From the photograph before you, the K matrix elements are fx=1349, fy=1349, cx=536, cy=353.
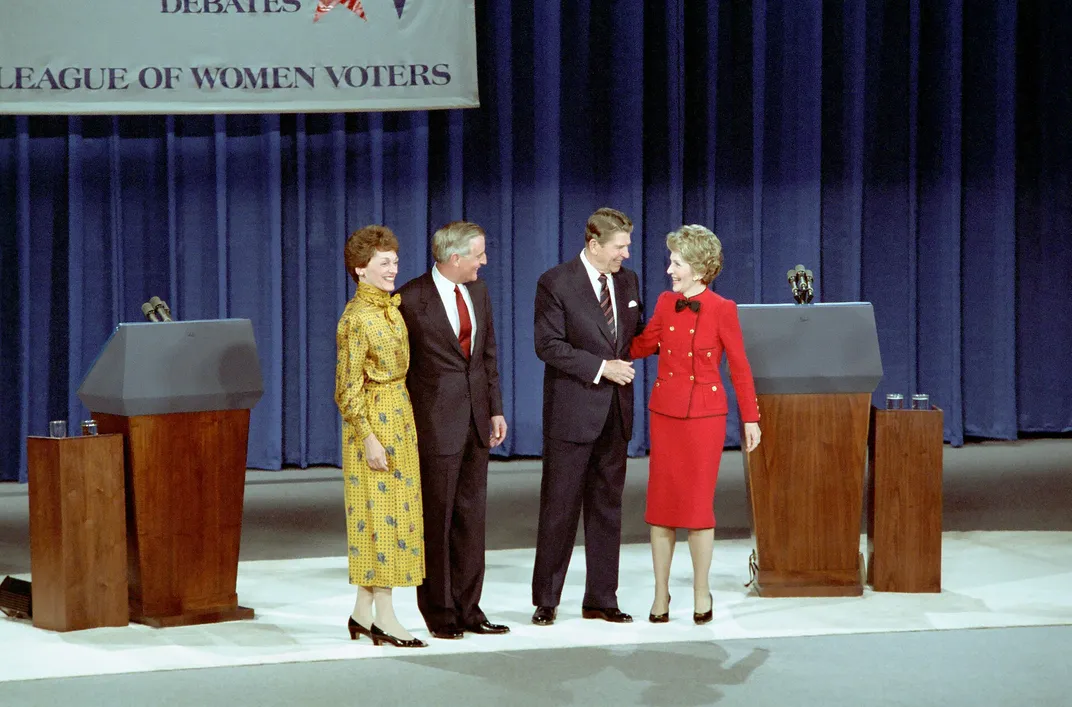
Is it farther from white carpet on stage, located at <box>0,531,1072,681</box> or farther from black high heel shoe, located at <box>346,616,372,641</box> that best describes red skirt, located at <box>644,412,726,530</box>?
black high heel shoe, located at <box>346,616,372,641</box>

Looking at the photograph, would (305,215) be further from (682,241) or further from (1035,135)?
(1035,135)

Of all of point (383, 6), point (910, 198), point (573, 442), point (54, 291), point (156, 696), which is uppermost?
point (383, 6)

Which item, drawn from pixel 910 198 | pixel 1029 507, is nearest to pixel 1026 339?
pixel 910 198

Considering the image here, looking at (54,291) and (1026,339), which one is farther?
(1026,339)

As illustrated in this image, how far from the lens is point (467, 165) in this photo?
7.84 meters

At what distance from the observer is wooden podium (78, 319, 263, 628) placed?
4.21 m

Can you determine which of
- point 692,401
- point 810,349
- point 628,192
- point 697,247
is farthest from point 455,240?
point 628,192

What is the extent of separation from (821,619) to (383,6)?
398cm

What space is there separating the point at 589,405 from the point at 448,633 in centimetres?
81

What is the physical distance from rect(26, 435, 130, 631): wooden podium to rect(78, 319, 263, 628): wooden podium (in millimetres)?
64

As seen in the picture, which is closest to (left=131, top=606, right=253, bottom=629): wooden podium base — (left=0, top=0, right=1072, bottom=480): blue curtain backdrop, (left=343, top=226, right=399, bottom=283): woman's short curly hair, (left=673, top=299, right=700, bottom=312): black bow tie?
(left=343, top=226, right=399, bottom=283): woman's short curly hair

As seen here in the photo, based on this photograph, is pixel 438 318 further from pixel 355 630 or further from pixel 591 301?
pixel 355 630

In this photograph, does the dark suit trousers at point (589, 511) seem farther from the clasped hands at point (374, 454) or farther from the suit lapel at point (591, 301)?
the clasped hands at point (374, 454)

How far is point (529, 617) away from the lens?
14.2 feet
